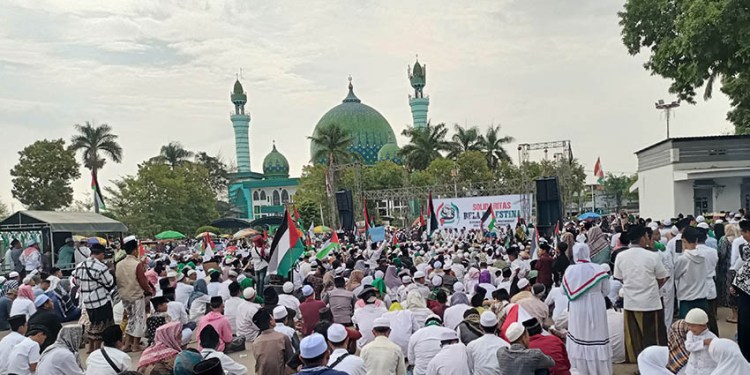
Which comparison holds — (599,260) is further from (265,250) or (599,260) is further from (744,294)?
(265,250)

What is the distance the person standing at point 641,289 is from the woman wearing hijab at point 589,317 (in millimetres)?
443

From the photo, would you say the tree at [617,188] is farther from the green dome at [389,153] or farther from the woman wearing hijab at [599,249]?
the woman wearing hijab at [599,249]

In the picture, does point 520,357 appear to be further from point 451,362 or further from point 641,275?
point 641,275

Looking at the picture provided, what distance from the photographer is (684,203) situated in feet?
75.9

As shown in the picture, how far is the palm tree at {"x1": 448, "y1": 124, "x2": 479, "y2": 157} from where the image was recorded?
47344mm

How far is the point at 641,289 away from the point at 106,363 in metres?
5.38

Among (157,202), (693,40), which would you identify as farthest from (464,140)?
(693,40)

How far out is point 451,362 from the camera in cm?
525

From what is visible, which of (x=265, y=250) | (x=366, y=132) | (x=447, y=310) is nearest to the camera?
(x=447, y=310)

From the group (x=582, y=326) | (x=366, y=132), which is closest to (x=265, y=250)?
(x=582, y=326)

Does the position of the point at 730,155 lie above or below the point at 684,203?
above

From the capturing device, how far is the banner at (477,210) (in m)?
23.5

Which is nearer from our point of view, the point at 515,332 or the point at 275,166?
the point at 515,332

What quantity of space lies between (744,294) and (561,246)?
3524mm
